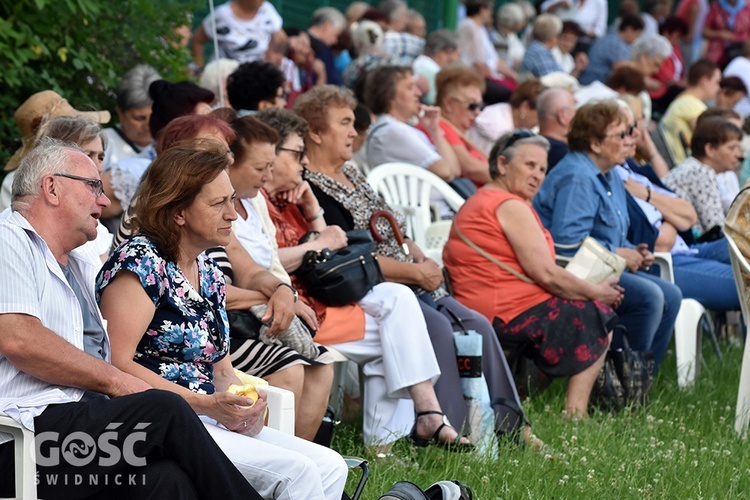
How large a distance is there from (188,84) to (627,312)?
278 centimetres

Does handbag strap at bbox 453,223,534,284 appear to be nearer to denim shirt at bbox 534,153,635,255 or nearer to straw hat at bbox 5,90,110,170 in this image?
denim shirt at bbox 534,153,635,255

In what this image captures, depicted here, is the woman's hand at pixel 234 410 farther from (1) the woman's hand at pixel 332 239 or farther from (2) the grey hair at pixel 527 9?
(2) the grey hair at pixel 527 9

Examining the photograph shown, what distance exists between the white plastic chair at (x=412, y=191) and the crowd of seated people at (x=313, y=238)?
6.4 inches

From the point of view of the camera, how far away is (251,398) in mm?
3715

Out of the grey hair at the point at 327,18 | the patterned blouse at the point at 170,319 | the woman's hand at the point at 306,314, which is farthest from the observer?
the grey hair at the point at 327,18

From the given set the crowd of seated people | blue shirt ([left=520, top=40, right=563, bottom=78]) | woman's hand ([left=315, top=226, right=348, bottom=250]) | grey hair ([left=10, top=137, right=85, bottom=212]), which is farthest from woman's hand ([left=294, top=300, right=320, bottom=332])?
blue shirt ([left=520, top=40, right=563, bottom=78])

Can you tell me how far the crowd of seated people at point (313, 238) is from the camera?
11.4 ft

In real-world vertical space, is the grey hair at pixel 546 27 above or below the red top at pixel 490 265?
above

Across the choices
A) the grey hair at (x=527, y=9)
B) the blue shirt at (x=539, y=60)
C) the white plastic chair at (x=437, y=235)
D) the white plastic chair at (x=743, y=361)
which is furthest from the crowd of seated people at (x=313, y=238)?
the grey hair at (x=527, y=9)

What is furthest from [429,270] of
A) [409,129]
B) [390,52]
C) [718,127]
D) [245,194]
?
[390,52]

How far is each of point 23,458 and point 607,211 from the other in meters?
4.38

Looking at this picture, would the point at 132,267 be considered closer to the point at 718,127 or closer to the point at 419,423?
the point at 419,423

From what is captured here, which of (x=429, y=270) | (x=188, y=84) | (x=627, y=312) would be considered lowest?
(x=627, y=312)

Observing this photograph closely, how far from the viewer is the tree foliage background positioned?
19.8 ft
